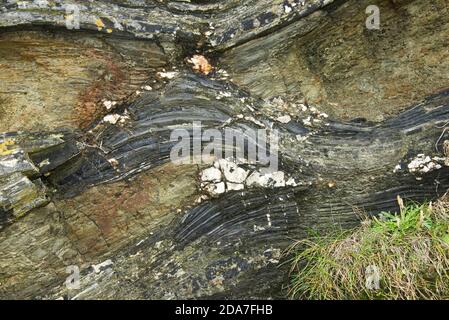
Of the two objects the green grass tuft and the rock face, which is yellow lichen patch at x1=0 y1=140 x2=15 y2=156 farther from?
the green grass tuft

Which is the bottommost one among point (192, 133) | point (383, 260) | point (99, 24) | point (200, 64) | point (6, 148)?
point (383, 260)

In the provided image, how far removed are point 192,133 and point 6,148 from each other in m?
1.65

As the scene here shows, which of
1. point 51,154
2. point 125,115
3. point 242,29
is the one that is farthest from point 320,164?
point 51,154

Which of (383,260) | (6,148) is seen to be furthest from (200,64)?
(383,260)

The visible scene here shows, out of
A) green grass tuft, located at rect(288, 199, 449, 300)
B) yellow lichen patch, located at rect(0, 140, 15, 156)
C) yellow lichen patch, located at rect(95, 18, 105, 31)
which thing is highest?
yellow lichen patch, located at rect(95, 18, 105, 31)

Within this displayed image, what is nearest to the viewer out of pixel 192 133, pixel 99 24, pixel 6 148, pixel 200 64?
pixel 6 148

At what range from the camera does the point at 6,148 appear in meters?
5.05

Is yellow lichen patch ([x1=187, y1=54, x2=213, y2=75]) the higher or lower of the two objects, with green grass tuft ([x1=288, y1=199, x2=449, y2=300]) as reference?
higher

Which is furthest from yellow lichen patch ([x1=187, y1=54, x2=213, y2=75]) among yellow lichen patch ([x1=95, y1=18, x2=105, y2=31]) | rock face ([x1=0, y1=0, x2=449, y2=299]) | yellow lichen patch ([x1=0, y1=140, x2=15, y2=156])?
yellow lichen patch ([x1=0, y1=140, x2=15, y2=156])

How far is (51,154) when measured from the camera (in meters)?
5.21

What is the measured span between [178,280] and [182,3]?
262cm

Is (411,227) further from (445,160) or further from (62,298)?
(62,298)

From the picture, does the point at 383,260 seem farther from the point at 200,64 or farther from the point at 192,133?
the point at 200,64

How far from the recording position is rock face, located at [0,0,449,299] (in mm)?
5227
